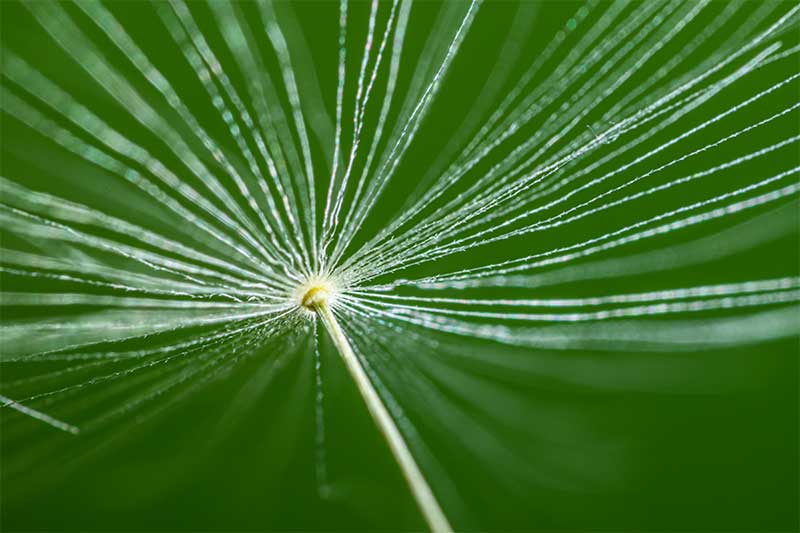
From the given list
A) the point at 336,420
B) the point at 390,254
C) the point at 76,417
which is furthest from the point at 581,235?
the point at 76,417

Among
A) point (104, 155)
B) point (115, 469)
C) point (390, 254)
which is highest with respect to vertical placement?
point (104, 155)

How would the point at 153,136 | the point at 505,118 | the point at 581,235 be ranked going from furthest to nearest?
the point at 153,136 < the point at 581,235 < the point at 505,118

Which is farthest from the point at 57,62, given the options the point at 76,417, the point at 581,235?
the point at 581,235

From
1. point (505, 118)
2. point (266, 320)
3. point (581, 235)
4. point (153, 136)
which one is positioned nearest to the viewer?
point (266, 320)

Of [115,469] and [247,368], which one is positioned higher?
[247,368]

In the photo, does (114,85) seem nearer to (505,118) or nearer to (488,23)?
(505,118)

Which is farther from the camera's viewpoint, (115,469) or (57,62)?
(115,469)
